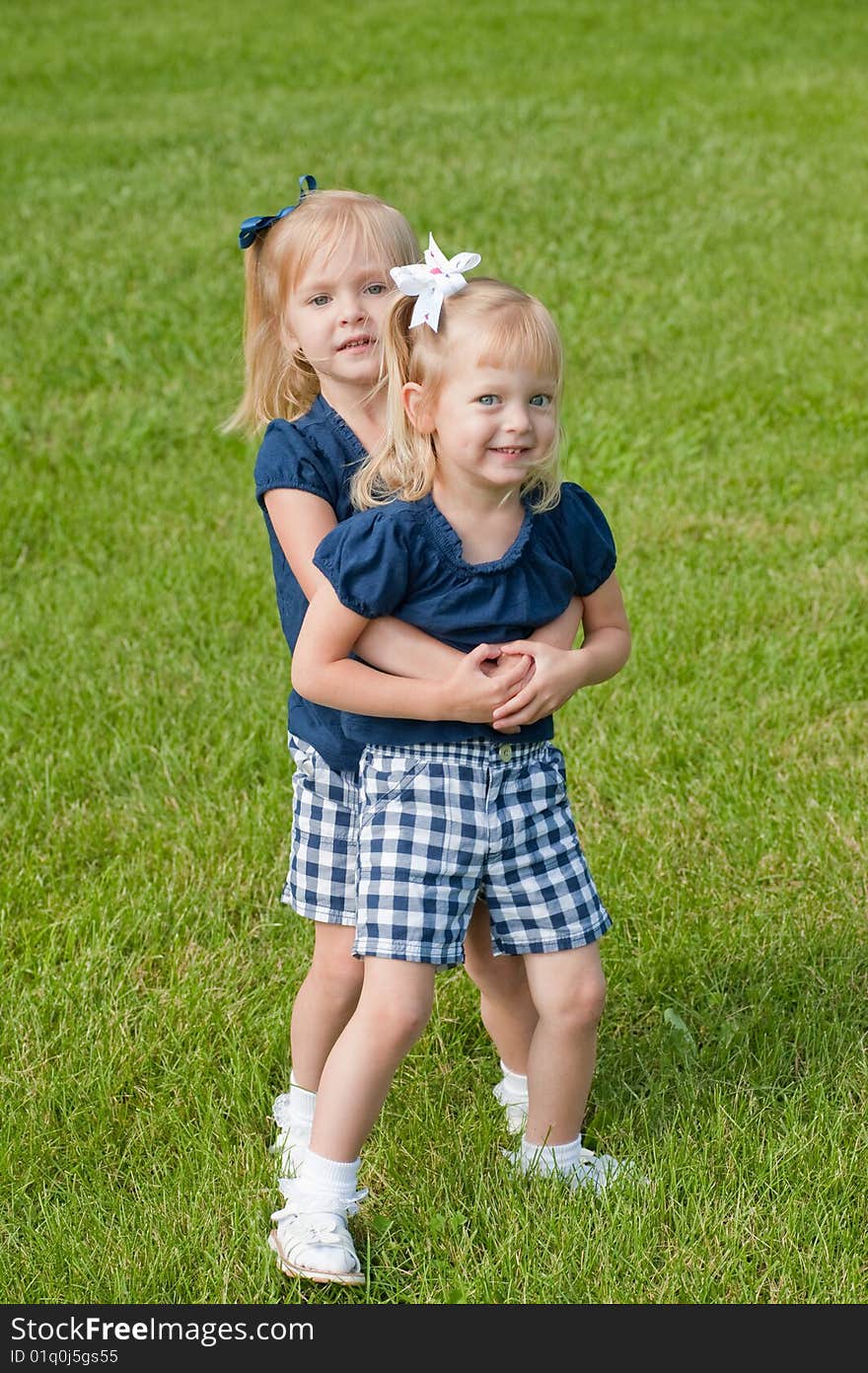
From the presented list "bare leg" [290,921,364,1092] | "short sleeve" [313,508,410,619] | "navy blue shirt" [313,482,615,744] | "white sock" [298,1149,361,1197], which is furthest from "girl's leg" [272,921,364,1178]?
"short sleeve" [313,508,410,619]

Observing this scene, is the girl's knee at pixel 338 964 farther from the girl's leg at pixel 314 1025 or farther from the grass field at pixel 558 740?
the grass field at pixel 558 740

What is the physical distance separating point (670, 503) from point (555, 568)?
332 centimetres

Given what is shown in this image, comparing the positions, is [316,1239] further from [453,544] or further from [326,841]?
[453,544]

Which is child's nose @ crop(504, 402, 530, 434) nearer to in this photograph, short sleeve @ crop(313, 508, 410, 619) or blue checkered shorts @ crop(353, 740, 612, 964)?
short sleeve @ crop(313, 508, 410, 619)

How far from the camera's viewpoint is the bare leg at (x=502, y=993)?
2789mm

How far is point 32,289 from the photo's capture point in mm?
8273

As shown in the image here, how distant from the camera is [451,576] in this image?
247cm

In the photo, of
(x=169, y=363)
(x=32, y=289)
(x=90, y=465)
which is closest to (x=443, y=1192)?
(x=90, y=465)

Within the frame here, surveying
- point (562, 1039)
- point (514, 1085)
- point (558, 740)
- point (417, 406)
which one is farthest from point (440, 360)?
Result: point (558, 740)

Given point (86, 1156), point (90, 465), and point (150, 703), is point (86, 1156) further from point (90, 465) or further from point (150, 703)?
point (90, 465)

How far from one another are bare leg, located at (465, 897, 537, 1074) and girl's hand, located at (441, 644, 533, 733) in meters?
0.46

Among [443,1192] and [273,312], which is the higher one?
[273,312]

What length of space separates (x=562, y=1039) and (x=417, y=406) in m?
1.09

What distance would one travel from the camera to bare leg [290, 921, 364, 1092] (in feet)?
9.28
